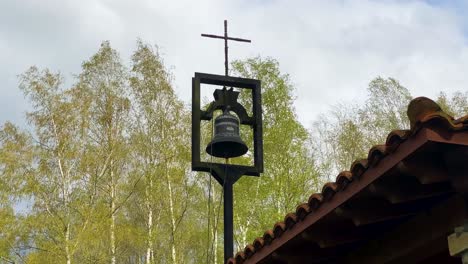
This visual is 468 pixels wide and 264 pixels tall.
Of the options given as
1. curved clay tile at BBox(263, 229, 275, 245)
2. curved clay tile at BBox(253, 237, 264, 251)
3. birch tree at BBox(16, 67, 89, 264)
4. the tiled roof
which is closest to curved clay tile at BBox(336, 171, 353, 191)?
the tiled roof

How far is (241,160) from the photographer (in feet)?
59.9

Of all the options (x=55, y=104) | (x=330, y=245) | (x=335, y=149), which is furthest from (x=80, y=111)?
(x=330, y=245)

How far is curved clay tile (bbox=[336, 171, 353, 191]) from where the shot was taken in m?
3.23

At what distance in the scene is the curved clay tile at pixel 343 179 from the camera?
3.23 metres

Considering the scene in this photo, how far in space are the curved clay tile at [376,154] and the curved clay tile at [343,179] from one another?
7.6 inches

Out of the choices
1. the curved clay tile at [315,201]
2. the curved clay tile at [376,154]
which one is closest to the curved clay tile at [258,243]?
the curved clay tile at [315,201]

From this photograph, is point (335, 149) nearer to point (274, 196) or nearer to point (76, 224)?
point (274, 196)

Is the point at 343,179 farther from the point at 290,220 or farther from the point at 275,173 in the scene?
the point at 275,173

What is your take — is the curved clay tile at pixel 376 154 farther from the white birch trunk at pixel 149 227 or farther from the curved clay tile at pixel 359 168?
the white birch trunk at pixel 149 227

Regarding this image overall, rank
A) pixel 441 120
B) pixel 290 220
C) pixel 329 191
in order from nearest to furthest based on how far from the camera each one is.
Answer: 1. pixel 441 120
2. pixel 329 191
3. pixel 290 220

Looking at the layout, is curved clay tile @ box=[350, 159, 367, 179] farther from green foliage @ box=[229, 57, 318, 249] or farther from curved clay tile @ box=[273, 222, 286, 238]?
green foliage @ box=[229, 57, 318, 249]

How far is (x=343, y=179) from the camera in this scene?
10.8 feet

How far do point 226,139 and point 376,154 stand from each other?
351 centimetres

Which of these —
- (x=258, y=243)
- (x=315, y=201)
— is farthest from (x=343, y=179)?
(x=258, y=243)
